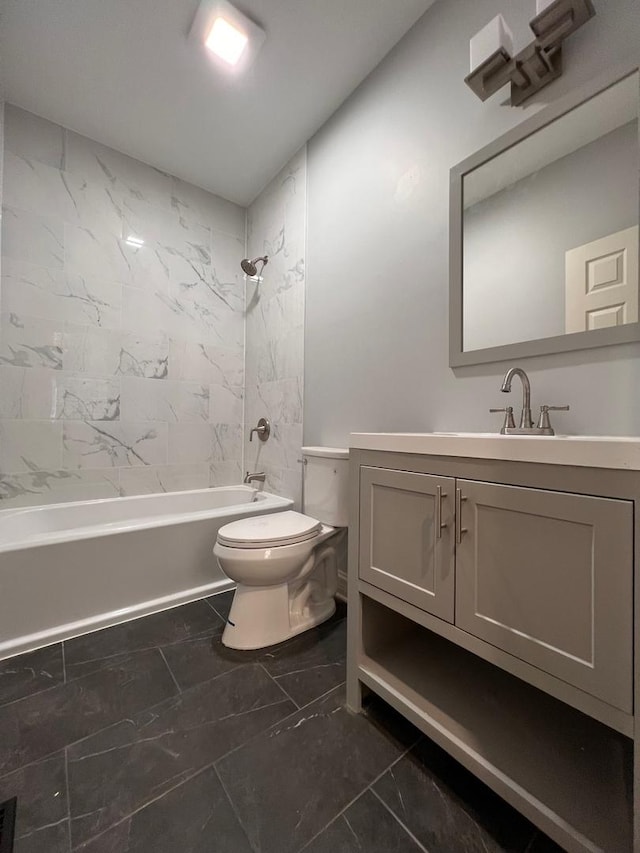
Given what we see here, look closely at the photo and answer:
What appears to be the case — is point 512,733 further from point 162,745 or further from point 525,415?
point 162,745

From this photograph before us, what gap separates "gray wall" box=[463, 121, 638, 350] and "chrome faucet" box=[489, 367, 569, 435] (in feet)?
0.64

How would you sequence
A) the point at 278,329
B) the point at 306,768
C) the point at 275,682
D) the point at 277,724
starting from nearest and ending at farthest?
the point at 306,768, the point at 277,724, the point at 275,682, the point at 278,329

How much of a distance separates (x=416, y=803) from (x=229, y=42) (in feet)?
9.14

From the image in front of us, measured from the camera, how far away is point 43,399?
1960 millimetres

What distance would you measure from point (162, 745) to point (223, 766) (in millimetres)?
197

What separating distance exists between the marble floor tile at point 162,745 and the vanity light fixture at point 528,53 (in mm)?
2141

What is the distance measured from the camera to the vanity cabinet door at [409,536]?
2.81ft

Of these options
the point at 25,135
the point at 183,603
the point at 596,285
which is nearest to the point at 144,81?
the point at 25,135

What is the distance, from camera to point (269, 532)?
1427 mm

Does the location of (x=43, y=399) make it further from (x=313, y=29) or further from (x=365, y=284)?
(x=313, y=29)

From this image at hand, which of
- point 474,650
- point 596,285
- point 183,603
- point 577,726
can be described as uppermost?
point 596,285

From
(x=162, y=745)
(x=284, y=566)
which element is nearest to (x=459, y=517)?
(x=284, y=566)

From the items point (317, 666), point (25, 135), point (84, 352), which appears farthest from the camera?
point (84, 352)

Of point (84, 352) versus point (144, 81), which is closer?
point (144, 81)
